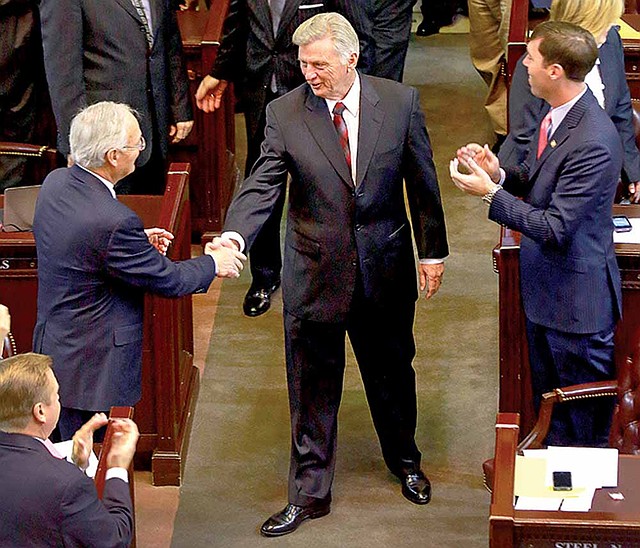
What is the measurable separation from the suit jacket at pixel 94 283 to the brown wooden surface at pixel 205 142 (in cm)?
226

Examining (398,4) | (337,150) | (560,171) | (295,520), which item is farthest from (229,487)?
(398,4)

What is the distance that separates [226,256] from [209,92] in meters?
1.78

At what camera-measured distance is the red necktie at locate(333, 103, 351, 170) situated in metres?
4.53

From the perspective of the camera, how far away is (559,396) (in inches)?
Answer: 173

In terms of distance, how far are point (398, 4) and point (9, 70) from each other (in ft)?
6.76

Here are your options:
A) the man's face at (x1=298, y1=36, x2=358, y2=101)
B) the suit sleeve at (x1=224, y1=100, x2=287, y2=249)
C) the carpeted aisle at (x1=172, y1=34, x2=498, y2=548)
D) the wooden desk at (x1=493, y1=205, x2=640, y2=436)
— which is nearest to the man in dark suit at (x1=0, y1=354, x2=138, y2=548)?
the suit sleeve at (x1=224, y1=100, x2=287, y2=249)

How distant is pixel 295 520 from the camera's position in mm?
4875

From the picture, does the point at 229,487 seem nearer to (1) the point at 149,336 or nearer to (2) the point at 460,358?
(1) the point at 149,336

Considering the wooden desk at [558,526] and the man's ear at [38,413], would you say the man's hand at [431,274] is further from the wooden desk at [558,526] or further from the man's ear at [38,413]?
the man's ear at [38,413]

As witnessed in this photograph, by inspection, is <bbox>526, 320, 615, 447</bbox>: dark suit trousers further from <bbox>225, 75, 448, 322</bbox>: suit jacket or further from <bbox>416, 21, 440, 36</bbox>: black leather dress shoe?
<bbox>416, 21, 440, 36</bbox>: black leather dress shoe

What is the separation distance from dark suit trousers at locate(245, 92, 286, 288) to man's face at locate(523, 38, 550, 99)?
75.2 inches

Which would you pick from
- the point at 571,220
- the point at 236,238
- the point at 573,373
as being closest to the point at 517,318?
the point at 573,373

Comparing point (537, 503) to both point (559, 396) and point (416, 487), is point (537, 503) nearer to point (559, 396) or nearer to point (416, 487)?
point (559, 396)

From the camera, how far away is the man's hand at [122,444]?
3.62m
